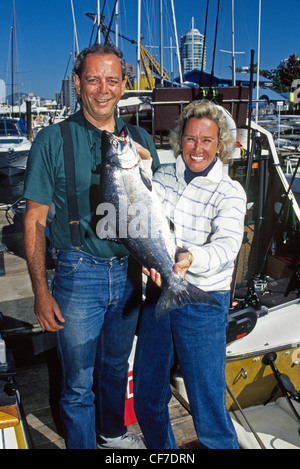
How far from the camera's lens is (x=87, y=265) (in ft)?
7.65

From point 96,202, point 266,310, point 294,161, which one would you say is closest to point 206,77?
point 294,161

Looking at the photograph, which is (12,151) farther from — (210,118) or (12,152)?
(210,118)

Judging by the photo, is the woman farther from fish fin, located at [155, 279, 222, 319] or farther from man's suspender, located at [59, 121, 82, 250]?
man's suspender, located at [59, 121, 82, 250]

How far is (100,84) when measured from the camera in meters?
2.30

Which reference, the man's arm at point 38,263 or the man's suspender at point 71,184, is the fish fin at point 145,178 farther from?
the man's arm at point 38,263

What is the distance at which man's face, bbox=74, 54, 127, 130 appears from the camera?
230 centimetres

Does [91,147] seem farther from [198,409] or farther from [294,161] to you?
[294,161]

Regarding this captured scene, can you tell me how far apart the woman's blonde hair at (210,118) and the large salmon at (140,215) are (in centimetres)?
54

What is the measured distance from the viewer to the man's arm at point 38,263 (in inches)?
88.8

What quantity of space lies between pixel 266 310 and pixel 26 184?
3.21 metres

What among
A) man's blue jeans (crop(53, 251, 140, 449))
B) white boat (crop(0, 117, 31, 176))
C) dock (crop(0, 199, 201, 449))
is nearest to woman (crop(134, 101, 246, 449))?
man's blue jeans (crop(53, 251, 140, 449))

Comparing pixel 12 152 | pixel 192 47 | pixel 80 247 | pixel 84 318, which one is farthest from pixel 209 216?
pixel 192 47

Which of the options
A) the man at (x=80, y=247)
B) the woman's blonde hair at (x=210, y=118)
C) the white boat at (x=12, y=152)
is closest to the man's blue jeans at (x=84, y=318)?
the man at (x=80, y=247)

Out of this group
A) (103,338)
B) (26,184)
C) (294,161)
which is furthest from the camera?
(294,161)
